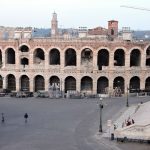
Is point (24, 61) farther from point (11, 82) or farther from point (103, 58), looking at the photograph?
point (103, 58)

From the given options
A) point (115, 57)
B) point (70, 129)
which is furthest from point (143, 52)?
point (70, 129)

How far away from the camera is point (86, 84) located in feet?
230

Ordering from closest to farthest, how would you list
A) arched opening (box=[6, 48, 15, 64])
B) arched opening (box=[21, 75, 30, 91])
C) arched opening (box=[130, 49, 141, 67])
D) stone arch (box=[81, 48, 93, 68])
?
1. stone arch (box=[81, 48, 93, 68])
2. arched opening (box=[130, 49, 141, 67])
3. arched opening (box=[21, 75, 30, 91])
4. arched opening (box=[6, 48, 15, 64])

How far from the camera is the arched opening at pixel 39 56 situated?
233ft

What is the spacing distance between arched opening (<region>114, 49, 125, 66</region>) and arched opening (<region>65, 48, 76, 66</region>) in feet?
22.1

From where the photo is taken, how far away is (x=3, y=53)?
70812 mm

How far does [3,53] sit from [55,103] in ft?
53.3

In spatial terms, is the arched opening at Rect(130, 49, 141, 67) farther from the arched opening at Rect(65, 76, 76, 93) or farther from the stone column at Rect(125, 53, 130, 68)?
the arched opening at Rect(65, 76, 76, 93)

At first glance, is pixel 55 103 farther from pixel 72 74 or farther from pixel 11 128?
pixel 11 128

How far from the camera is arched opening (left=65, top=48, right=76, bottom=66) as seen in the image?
2831 inches

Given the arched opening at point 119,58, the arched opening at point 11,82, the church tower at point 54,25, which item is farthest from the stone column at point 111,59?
the arched opening at point 11,82

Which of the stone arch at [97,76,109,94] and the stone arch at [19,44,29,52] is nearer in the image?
the stone arch at [97,76,109,94]

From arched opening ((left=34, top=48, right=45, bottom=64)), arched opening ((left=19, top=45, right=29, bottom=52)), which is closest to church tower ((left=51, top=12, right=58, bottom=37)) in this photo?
arched opening ((left=34, top=48, right=45, bottom=64))

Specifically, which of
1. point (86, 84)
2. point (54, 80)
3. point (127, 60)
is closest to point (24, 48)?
point (54, 80)
